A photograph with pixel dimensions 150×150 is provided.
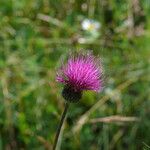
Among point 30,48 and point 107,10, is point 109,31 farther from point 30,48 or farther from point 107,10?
point 30,48

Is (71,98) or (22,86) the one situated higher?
(71,98)

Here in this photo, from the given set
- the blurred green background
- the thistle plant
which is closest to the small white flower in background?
the blurred green background

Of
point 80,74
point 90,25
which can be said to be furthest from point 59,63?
point 80,74

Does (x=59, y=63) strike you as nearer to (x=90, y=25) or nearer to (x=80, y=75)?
(x=90, y=25)

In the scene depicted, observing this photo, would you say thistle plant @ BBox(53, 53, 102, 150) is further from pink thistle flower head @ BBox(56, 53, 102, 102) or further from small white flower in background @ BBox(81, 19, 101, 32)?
small white flower in background @ BBox(81, 19, 101, 32)

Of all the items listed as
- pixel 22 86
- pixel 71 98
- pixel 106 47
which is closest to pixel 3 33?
pixel 22 86

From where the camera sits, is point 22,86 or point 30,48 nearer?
point 22,86
